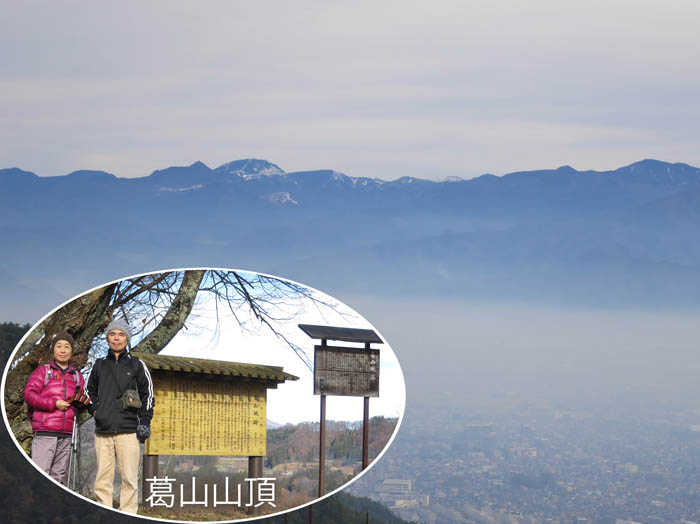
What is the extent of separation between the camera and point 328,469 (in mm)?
7973

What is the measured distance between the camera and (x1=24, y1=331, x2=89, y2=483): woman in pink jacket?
7172 millimetres

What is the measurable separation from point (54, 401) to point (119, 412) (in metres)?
0.50

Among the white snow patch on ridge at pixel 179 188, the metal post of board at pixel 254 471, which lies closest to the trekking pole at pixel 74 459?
the metal post of board at pixel 254 471

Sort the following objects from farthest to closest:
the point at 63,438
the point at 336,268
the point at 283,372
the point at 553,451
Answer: the point at 336,268, the point at 553,451, the point at 283,372, the point at 63,438

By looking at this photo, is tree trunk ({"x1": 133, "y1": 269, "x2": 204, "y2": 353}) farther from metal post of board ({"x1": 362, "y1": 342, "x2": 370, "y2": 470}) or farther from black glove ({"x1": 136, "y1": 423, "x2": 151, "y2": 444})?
metal post of board ({"x1": 362, "y1": 342, "x2": 370, "y2": 470})

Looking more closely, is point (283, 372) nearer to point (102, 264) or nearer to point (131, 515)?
point (131, 515)

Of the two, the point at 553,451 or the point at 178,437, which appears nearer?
the point at 178,437

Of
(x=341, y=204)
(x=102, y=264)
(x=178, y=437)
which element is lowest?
(x=178, y=437)

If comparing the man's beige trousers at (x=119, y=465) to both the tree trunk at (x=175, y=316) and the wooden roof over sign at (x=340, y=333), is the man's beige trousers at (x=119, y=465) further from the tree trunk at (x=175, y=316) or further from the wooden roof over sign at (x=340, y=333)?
the wooden roof over sign at (x=340, y=333)

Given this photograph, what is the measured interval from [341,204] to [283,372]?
191 metres

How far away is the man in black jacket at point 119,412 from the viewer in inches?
280

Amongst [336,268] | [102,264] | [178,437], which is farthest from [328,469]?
[336,268]

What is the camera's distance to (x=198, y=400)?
7.64 metres

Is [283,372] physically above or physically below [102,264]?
below
